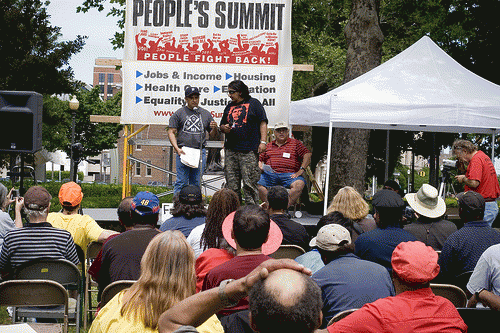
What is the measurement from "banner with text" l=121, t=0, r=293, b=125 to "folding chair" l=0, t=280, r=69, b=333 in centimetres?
656

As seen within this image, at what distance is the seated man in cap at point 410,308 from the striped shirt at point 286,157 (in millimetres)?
6706

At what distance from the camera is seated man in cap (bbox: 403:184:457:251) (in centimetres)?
560

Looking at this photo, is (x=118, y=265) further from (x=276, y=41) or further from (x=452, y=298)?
(x=276, y=41)

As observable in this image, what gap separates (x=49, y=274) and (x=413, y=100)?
5347mm

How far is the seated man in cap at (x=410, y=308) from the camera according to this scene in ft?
9.16

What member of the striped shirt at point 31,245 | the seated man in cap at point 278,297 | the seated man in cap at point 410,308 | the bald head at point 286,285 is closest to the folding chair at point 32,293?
the striped shirt at point 31,245

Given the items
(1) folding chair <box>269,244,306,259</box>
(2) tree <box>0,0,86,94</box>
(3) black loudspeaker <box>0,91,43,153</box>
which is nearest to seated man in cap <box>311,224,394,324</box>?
(1) folding chair <box>269,244,306,259</box>

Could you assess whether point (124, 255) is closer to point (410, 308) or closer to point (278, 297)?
point (410, 308)

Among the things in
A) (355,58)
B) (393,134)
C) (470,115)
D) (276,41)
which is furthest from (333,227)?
(393,134)

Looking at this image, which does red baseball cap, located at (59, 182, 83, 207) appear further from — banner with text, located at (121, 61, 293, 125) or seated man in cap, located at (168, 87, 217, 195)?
banner with text, located at (121, 61, 293, 125)

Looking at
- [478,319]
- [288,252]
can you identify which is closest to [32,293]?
[288,252]

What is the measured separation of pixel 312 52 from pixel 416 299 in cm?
2287

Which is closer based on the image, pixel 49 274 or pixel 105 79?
pixel 49 274

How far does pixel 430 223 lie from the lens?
570cm
